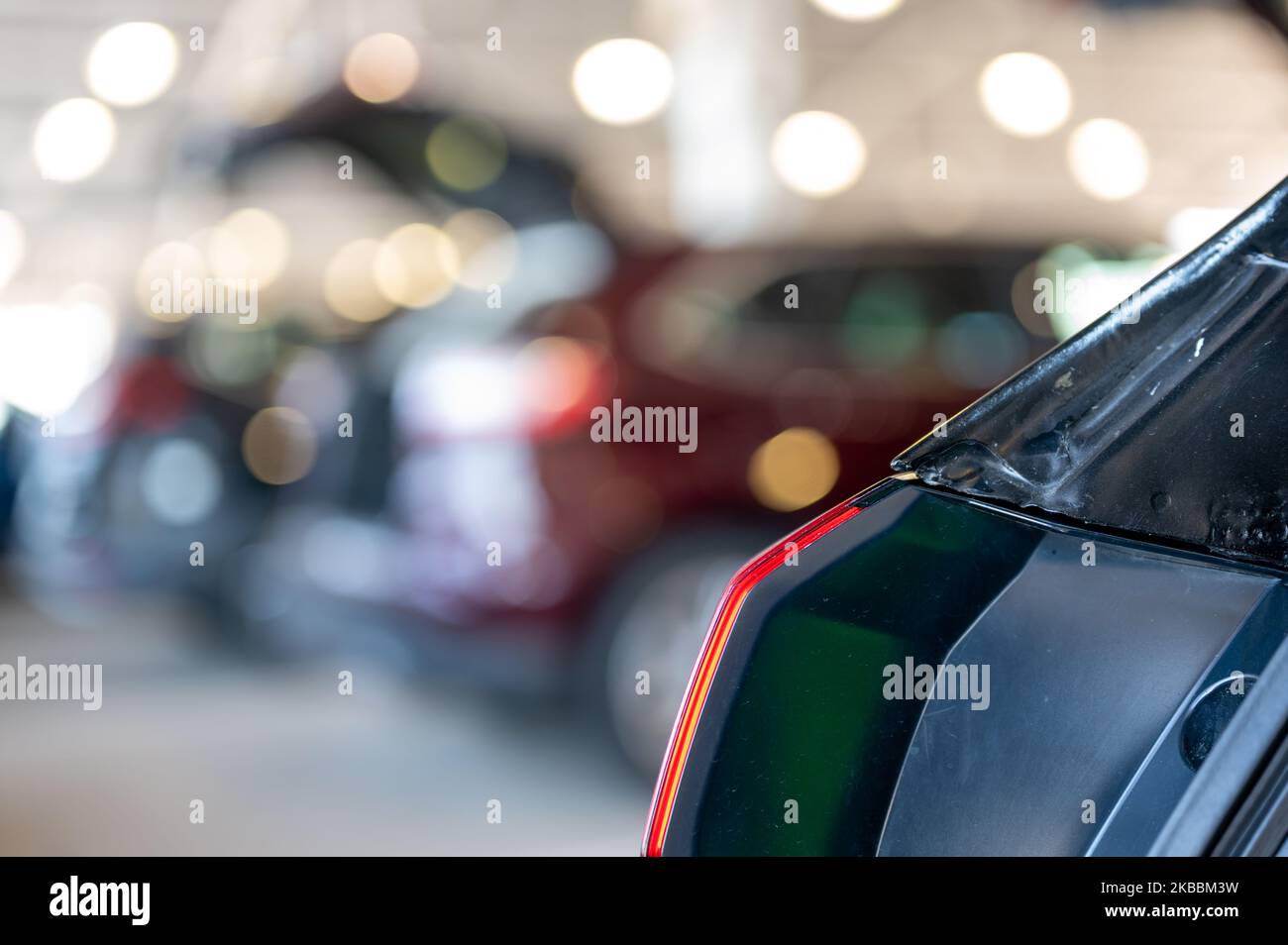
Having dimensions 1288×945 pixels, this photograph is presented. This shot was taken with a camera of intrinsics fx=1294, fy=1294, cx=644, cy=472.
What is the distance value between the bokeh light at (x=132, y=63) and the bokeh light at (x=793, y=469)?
11.6 m

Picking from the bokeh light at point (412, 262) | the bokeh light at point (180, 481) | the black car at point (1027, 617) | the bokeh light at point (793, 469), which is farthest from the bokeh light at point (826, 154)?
the black car at point (1027, 617)

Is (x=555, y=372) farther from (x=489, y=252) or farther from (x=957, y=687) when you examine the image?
(x=957, y=687)

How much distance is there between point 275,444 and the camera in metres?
4.84

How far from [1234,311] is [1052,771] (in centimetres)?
41

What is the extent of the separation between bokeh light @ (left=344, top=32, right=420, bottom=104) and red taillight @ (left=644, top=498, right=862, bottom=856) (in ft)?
11.6

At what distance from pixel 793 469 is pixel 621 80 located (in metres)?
11.1

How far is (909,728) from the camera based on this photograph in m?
1.07

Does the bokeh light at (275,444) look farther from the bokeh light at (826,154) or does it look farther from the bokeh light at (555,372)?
the bokeh light at (826,154)

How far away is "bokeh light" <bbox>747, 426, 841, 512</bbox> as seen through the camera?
11.1 ft

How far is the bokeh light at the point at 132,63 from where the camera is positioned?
12.9 meters

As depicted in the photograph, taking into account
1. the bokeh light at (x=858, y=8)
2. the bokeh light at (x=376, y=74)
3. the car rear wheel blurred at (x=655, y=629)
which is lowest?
the car rear wheel blurred at (x=655, y=629)

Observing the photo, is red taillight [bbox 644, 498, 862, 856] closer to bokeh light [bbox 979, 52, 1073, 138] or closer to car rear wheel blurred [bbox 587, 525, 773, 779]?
car rear wheel blurred [bbox 587, 525, 773, 779]
